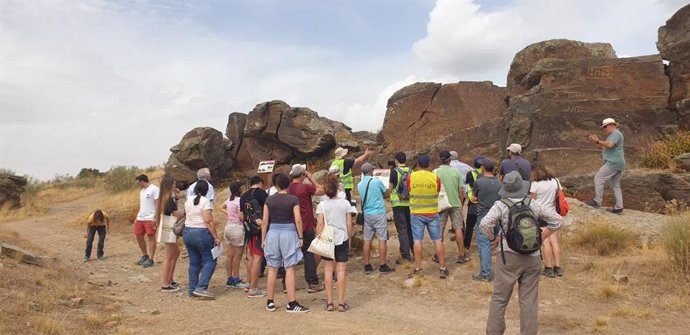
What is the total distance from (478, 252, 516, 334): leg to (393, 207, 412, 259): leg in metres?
3.82

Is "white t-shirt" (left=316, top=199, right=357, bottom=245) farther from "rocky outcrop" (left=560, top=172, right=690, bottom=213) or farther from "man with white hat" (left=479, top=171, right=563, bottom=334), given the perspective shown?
"rocky outcrop" (left=560, top=172, right=690, bottom=213)

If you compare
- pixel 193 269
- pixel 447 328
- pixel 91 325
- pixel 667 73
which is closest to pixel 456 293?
pixel 447 328

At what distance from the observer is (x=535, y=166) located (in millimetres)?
7719

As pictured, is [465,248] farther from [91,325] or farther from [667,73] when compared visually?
[667,73]

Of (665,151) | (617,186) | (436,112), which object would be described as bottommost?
(617,186)

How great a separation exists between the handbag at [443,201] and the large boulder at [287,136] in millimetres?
11681

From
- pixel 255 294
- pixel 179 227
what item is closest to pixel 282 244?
pixel 255 294

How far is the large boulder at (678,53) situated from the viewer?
529 inches

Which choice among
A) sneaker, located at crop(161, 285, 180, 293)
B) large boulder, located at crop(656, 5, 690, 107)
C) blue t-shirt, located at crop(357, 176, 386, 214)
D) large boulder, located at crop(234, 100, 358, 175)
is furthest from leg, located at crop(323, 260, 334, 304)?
large boulder, located at crop(234, 100, 358, 175)

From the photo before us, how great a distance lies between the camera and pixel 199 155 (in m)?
21.4

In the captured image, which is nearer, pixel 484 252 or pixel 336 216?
pixel 336 216

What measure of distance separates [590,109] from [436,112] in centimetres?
597

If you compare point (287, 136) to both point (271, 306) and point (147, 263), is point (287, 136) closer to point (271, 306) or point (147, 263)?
point (147, 263)

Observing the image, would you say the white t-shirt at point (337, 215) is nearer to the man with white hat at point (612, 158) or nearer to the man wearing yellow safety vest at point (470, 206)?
the man wearing yellow safety vest at point (470, 206)
